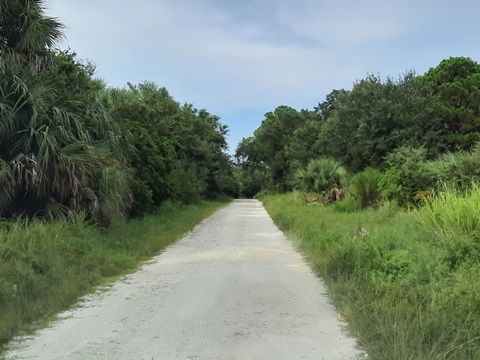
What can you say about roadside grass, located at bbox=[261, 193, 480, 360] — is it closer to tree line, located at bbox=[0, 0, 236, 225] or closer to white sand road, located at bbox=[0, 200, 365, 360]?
white sand road, located at bbox=[0, 200, 365, 360]

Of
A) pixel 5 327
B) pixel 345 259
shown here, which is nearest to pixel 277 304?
pixel 345 259

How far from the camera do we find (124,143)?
635 inches

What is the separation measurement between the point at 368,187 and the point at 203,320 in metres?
14.7

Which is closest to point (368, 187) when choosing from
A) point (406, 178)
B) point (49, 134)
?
point (406, 178)

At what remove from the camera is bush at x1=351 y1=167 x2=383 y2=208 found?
63.0 ft

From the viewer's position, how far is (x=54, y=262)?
833 cm

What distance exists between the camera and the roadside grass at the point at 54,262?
20.6 feet

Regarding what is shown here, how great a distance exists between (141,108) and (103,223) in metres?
9.03

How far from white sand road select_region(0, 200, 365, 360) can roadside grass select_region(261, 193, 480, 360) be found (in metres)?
0.31

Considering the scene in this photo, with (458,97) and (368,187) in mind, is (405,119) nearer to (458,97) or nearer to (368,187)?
(368,187)

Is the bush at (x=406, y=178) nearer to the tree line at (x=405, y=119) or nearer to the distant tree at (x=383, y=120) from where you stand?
the tree line at (x=405, y=119)

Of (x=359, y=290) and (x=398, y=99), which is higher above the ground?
(x=398, y=99)

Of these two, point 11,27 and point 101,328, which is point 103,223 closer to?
point 11,27

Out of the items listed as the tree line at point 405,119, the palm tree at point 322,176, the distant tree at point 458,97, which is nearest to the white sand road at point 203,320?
the tree line at point 405,119
